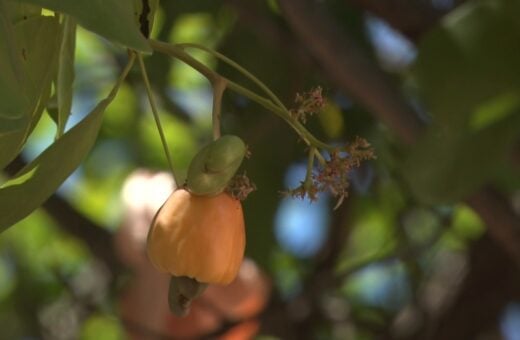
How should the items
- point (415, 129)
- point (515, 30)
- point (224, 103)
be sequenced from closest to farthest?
point (515, 30), point (415, 129), point (224, 103)

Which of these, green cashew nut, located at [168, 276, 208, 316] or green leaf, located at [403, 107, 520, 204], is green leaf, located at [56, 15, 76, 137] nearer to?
green cashew nut, located at [168, 276, 208, 316]

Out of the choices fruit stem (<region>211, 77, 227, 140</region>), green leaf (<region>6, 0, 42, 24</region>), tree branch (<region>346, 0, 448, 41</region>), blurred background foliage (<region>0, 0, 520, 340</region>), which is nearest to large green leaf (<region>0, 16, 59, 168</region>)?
green leaf (<region>6, 0, 42, 24</region>)

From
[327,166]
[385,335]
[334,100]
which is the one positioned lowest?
[385,335]

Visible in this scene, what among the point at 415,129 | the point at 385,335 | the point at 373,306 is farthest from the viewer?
the point at 373,306

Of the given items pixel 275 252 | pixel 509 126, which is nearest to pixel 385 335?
pixel 275 252

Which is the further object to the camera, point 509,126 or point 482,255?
point 482,255

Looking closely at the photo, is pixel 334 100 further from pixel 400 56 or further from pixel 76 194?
pixel 76 194

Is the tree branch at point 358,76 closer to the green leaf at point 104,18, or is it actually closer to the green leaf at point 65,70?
the green leaf at point 65,70
